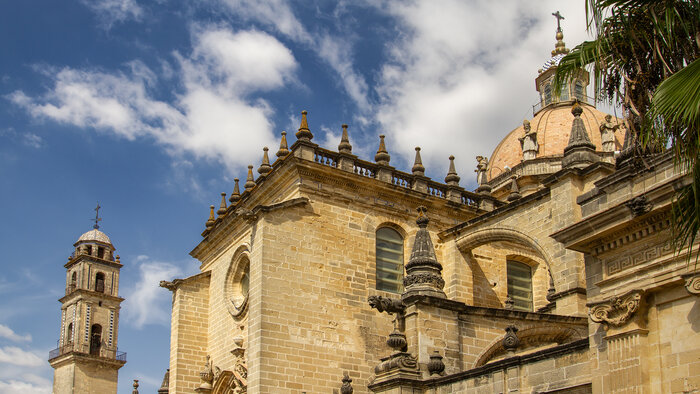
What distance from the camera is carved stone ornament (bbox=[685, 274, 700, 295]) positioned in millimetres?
8703

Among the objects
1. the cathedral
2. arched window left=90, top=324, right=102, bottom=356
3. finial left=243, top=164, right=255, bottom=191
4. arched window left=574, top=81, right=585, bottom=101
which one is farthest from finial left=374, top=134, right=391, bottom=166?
arched window left=90, top=324, right=102, bottom=356

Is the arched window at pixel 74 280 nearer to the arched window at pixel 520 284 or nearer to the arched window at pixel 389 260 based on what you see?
the arched window at pixel 389 260

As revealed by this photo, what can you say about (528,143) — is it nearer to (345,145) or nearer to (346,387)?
(345,145)

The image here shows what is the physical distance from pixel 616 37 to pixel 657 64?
475 mm

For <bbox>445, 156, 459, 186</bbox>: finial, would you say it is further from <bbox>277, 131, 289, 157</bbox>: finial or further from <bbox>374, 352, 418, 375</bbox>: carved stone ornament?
<bbox>374, 352, 418, 375</bbox>: carved stone ornament

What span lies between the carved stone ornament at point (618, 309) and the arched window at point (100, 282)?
5000cm

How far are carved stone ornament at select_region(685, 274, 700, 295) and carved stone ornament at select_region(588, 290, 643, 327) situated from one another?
2.07ft

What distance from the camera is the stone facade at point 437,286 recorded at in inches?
368

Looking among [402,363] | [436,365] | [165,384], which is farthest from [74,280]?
[436,365]

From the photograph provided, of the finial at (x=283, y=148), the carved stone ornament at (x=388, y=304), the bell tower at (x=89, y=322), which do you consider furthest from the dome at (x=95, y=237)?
the carved stone ornament at (x=388, y=304)

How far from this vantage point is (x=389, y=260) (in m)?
20.6

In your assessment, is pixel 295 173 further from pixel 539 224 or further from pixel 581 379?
pixel 581 379

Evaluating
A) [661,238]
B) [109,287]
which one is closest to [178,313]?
[661,238]

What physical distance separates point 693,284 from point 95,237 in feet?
178
